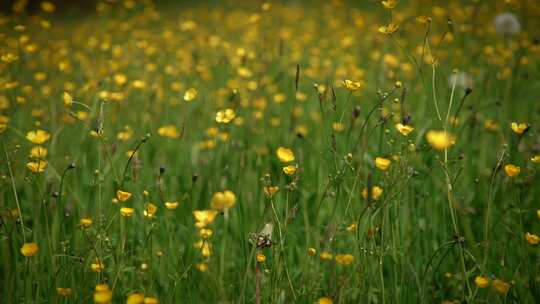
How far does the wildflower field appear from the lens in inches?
49.5

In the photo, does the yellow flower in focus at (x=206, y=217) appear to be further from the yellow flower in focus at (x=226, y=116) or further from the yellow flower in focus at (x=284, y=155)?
the yellow flower in focus at (x=226, y=116)

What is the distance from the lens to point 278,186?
1660mm

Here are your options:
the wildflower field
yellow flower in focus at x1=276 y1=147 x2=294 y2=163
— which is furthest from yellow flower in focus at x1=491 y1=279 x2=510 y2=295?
yellow flower in focus at x1=276 y1=147 x2=294 y2=163

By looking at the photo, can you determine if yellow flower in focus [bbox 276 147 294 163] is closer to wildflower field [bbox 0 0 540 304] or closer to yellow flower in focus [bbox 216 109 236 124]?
wildflower field [bbox 0 0 540 304]

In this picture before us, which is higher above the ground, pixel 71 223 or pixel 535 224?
pixel 535 224

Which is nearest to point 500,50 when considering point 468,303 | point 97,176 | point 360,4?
point 468,303

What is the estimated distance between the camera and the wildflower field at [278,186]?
49.5 inches

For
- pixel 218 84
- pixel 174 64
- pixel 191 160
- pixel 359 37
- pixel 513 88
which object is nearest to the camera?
pixel 191 160

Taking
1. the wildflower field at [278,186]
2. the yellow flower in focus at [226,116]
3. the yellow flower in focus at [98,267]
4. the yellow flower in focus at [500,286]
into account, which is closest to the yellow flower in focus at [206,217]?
the wildflower field at [278,186]

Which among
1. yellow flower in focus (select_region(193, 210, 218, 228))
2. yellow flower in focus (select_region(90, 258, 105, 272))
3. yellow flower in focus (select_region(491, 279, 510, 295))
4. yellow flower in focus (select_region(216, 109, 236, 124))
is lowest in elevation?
yellow flower in focus (select_region(90, 258, 105, 272))

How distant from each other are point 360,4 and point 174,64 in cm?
438

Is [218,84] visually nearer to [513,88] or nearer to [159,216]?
[159,216]

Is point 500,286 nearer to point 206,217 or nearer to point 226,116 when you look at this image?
point 206,217

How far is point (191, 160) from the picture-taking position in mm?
2262
